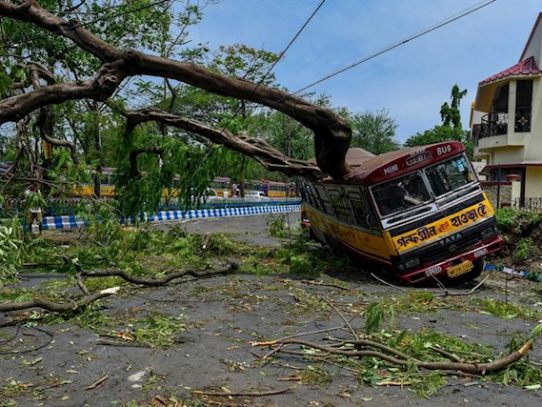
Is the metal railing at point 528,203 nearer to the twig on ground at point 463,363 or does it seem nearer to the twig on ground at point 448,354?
the twig on ground at point 448,354

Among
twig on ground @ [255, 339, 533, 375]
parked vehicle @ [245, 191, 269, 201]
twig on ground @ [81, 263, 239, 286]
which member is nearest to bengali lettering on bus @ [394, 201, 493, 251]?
twig on ground @ [81, 263, 239, 286]

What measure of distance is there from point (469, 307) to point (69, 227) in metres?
14.9

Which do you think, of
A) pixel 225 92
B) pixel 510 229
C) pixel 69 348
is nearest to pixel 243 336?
pixel 69 348

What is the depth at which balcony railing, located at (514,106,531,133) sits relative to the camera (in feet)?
84.1

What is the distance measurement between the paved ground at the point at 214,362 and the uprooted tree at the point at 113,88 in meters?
3.36

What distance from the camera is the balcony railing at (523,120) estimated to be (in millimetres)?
25638

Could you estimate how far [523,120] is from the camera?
25.7 m

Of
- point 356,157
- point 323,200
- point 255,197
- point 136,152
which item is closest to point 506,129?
point 356,157

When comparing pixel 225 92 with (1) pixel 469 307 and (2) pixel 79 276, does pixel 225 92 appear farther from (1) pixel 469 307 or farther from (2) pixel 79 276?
(1) pixel 469 307

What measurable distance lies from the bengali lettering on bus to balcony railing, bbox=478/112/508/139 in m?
18.5

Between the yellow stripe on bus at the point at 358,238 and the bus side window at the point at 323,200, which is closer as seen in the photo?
the yellow stripe on bus at the point at 358,238

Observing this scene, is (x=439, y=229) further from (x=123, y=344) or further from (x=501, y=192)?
(x=501, y=192)

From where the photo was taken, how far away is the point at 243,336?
21.8 feet

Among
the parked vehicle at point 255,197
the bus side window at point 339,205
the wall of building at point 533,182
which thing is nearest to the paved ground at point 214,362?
the bus side window at point 339,205
